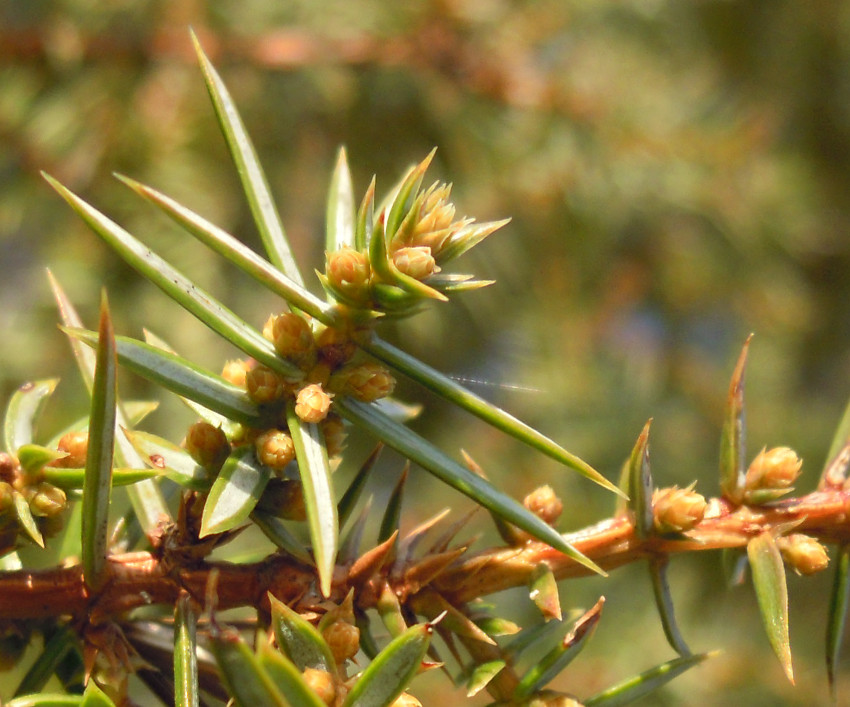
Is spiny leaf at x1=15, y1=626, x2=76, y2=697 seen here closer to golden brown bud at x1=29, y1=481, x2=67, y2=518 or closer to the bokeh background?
golden brown bud at x1=29, y1=481, x2=67, y2=518

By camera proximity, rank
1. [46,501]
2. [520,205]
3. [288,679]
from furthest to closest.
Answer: [520,205] → [46,501] → [288,679]

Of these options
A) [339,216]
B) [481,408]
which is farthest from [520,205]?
[481,408]

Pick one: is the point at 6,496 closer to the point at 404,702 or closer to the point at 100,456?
the point at 100,456

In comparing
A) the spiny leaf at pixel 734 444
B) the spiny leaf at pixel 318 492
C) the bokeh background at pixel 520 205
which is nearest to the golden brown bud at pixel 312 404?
the spiny leaf at pixel 318 492

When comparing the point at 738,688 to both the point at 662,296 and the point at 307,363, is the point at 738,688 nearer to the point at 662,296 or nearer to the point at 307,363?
the point at 662,296

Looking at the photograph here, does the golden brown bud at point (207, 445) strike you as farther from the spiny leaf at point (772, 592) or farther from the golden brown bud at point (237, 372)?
the spiny leaf at point (772, 592)
